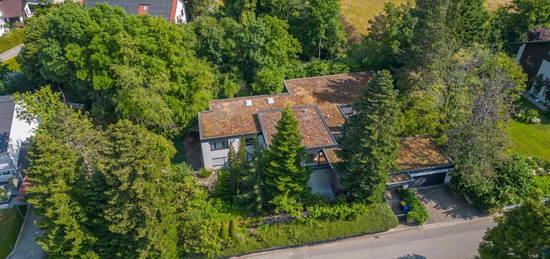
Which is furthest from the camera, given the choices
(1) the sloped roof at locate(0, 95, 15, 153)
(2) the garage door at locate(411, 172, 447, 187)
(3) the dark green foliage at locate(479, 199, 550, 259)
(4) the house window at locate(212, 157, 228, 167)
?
(4) the house window at locate(212, 157, 228, 167)

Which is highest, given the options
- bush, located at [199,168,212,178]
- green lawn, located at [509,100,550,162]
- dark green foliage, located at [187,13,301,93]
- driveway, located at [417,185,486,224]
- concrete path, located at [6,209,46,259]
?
dark green foliage, located at [187,13,301,93]

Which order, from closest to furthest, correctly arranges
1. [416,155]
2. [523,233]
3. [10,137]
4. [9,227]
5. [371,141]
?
[523,233], [371,141], [9,227], [416,155], [10,137]

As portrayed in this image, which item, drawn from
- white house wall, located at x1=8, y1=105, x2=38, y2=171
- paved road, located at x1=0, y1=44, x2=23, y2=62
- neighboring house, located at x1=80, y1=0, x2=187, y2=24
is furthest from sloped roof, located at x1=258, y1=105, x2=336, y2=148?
paved road, located at x1=0, y1=44, x2=23, y2=62

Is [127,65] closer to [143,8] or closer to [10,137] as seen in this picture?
[10,137]

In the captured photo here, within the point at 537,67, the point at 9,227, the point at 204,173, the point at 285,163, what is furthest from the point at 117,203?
the point at 537,67

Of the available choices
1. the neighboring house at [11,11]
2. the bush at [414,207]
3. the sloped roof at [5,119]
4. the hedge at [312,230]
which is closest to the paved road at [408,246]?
the hedge at [312,230]

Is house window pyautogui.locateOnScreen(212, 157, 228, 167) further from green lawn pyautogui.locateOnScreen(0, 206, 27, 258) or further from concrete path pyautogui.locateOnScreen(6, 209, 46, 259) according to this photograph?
green lawn pyautogui.locateOnScreen(0, 206, 27, 258)

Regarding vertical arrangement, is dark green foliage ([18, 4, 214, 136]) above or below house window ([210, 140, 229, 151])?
above
